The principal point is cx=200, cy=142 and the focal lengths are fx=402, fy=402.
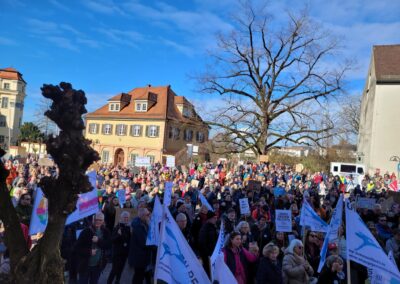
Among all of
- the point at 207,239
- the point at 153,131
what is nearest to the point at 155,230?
the point at 207,239

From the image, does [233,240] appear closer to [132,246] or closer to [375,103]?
[132,246]

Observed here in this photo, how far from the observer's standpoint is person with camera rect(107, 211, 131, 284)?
8047 millimetres

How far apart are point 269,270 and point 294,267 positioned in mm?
379

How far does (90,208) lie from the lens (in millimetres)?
7773

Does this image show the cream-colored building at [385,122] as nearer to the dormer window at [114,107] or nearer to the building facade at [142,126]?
the building facade at [142,126]

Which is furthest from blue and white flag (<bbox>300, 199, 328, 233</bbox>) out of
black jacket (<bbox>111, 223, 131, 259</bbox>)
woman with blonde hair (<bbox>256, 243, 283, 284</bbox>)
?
black jacket (<bbox>111, 223, 131, 259</bbox>)

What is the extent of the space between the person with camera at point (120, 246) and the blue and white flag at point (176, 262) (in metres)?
3.45

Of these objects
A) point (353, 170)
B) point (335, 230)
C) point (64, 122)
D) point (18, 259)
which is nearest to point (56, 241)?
point (18, 259)

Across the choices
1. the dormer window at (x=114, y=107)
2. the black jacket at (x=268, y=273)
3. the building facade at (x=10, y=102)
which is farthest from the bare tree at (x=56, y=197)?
the building facade at (x=10, y=102)

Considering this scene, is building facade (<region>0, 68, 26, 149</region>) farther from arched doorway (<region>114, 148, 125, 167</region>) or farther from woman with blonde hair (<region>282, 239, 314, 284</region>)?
woman with blonde hair (<region>282, 239, 314, 284</region>)

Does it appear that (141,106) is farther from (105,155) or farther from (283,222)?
(283,222)

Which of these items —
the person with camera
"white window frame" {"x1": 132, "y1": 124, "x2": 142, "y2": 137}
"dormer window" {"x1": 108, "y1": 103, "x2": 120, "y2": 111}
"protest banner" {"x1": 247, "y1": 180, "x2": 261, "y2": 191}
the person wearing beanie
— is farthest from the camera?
"dormer window" {"x1": 108, "y1": 103, "x2": 120, "y2": 111}

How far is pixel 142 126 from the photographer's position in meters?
52.2

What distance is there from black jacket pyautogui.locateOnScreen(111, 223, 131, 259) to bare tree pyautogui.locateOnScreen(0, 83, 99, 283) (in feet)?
16.5
